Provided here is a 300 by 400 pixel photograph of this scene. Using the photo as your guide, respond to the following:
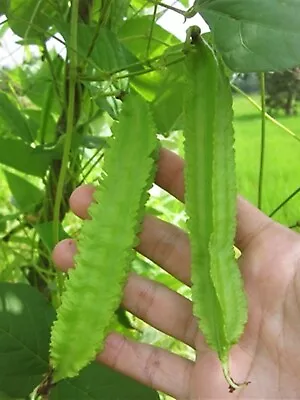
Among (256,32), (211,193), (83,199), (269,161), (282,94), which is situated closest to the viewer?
(256,32)

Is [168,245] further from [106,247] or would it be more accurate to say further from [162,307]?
[106,247]

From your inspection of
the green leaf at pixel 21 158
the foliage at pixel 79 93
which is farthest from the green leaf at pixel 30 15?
the green leaf at pixel 21 158

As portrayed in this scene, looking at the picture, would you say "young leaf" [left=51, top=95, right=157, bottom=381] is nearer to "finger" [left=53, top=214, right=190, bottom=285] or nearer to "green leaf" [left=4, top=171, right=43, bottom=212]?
"finger" [left=53, top=214, right=190, bottom=285]

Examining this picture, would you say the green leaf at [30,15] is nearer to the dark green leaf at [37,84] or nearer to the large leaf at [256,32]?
the dark green leaf at [37,84]

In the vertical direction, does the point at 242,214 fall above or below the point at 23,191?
above

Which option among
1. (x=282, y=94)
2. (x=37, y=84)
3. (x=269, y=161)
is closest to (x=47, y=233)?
(x=37, y=84)

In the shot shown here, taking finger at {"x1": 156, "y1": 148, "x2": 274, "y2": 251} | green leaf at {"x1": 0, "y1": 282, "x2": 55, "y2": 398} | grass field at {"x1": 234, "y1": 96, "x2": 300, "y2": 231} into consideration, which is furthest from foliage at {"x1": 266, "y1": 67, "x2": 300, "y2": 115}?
green leaf at {"x1": 0, "y1": 282, "x2": 55, "y2": 398}

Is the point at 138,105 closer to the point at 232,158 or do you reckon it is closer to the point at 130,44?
the point at 232,158

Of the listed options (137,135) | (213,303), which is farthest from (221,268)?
(137,135)
